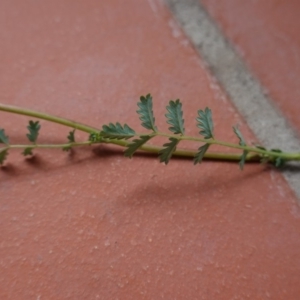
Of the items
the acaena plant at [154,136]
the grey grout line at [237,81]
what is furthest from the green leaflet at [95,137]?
the grey grout line at [237,81]

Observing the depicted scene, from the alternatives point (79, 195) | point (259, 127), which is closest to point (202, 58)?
point (259, 127)

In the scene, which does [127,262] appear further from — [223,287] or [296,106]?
[296,106]

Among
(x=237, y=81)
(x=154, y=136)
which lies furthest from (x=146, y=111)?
(x=237, y=81)

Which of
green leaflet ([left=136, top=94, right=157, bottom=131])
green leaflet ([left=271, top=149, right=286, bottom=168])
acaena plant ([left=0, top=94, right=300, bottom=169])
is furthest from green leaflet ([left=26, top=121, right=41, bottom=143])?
green leaflet ([left=271, top=149, right=286, bottom=168])

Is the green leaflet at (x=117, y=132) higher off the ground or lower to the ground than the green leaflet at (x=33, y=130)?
lower

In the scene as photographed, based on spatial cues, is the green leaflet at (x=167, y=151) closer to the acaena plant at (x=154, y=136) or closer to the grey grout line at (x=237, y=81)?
the acaena plant at (x=154, y=136)
